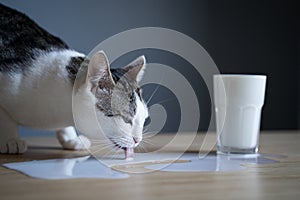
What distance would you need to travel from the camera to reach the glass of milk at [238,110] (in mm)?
989

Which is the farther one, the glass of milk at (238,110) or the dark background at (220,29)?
the dark background at (220,29)

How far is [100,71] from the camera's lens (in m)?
0.91

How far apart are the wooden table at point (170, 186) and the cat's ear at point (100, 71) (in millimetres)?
250

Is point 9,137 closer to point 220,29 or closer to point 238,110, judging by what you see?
point 238,110

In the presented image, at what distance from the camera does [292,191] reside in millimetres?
650

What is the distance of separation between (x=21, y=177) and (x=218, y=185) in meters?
0.33

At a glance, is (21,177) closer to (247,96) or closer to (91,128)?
(91,128)

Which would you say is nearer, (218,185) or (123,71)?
(218,185)

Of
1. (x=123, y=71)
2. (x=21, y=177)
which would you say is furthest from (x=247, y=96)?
(x=21, y=177)

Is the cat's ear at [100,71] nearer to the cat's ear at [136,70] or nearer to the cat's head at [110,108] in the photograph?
the cat's head at [110,108]

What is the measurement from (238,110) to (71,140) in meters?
0.44

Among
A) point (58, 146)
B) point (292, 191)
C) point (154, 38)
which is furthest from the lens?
point (154, 38)

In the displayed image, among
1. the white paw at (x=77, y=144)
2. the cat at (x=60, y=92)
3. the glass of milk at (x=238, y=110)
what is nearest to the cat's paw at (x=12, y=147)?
the cat at (x=60, y=92)

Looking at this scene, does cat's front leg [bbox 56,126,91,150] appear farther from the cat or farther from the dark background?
the dark background
